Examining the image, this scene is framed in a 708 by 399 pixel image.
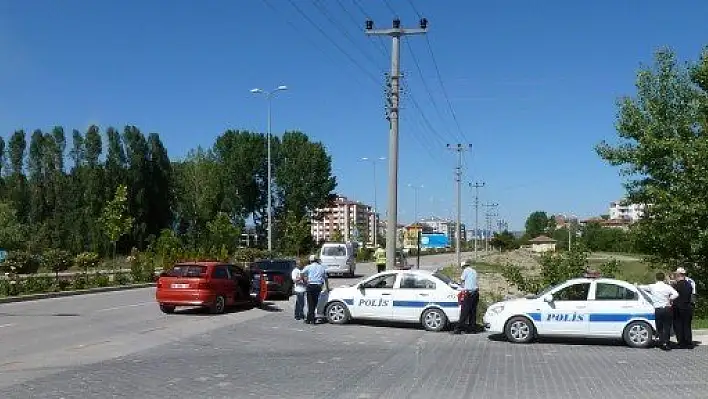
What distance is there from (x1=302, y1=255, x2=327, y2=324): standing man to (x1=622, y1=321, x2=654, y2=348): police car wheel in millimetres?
7565

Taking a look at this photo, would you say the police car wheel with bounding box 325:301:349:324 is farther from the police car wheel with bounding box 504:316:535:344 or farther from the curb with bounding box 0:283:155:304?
the curb with bounding box 0:283:155:304

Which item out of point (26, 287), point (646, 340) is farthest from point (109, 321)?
point (646, 340)

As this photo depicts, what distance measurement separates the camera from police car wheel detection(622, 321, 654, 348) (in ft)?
50.0

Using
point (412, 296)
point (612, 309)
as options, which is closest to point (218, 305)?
point (412, 296)

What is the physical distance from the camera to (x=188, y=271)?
22.2 metres

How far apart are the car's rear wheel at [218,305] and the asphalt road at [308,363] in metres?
2.40

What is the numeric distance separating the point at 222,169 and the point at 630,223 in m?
69.6

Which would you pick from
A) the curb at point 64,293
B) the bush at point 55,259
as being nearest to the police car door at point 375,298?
the curb at point 64,293

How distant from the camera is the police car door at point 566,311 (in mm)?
15625

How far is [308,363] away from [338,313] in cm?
680

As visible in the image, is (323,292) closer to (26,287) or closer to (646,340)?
(646,340)

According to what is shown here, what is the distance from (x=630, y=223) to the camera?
24.6 m

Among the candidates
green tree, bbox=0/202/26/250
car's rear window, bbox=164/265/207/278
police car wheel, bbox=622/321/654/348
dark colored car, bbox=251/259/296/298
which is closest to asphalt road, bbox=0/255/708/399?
police car wheel, bbox=622/321/654/348

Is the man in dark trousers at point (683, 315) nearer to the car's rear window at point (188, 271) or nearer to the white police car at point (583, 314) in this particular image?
the white police car at point (583, 314)
